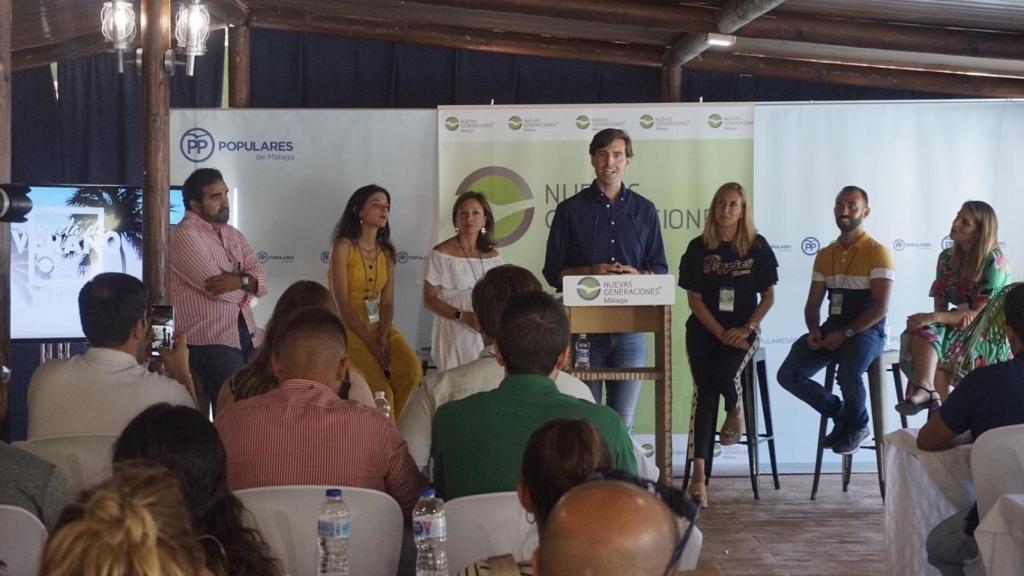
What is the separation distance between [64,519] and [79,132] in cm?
832

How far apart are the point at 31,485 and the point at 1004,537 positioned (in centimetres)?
243

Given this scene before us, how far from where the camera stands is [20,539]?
223 cm

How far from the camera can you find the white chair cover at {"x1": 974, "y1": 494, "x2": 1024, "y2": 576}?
9.53 ft

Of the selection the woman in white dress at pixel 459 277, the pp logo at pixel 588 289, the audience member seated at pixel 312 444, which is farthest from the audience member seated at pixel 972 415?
the woman in white dress at pixel 459 277

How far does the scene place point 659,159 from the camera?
6.95 meters

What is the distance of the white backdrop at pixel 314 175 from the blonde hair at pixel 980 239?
329cm

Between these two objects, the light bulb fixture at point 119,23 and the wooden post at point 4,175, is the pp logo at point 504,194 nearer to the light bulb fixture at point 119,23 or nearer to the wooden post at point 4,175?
the light bulb fixture at point 119,23

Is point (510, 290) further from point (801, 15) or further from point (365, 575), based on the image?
point (801, 15)

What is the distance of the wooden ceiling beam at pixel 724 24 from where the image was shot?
7.01 m

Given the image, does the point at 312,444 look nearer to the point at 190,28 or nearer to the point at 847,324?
the point at 190,28

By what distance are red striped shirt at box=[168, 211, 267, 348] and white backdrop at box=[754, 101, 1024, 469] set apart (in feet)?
11.6

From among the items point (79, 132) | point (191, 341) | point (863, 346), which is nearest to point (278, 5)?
point (79, 132)

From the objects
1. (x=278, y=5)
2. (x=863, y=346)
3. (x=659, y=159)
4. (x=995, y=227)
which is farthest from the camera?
(x=278, y=5)

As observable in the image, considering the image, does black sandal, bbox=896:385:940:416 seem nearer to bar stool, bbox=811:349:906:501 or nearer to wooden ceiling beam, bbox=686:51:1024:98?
bar stool, bbox=811:349:906:501
